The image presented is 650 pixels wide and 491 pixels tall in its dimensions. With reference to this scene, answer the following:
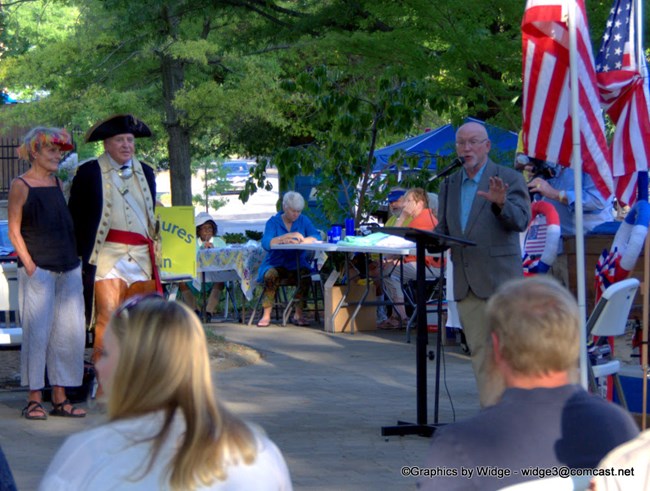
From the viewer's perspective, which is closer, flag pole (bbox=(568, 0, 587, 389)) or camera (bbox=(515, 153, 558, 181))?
flag pole (bbox=(568, 0, 587, 389))

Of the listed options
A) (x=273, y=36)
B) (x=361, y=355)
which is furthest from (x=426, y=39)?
(x=273, y=36)

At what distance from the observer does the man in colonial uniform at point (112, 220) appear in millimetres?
8250

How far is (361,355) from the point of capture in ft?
38.2

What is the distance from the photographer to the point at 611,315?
250 inches

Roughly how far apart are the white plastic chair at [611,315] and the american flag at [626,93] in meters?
2.00

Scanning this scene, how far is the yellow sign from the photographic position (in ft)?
31.3

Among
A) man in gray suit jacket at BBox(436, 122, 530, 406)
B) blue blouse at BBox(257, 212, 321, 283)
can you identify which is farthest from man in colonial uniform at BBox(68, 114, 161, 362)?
blue blouse at BBox(257, 212, 321, 283)

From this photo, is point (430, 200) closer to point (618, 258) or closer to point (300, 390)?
point (300, 390)

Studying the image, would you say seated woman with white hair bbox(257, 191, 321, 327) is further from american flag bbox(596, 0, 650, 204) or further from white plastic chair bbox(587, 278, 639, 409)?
white plastic chair bbox(587, 278, 639, 409)

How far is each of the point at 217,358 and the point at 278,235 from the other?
3438mm

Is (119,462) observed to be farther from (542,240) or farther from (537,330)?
(542,240)

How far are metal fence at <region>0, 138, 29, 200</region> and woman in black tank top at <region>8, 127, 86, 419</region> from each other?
56.0 feet

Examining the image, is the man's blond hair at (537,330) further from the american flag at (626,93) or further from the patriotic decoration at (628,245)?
the american flag at (626,93)

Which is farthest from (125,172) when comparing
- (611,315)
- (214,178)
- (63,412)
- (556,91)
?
(214,178)
